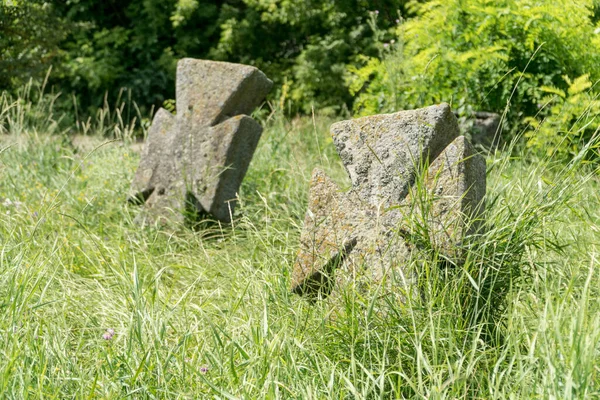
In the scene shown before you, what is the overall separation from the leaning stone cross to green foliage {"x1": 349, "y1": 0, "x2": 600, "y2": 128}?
1495mm

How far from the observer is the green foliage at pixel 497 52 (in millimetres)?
5457

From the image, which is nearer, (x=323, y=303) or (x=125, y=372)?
(x=125, y=372)

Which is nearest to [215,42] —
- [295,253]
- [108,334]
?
[295,253]

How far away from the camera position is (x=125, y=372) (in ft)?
8.00

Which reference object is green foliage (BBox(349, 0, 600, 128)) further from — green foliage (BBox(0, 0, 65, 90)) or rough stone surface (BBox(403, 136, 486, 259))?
green foliage (BBox(0, 0, 65, 90))

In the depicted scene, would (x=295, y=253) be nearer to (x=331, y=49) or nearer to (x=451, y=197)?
(x=451, y=197)

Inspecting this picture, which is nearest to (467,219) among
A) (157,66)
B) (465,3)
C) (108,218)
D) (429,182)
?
(429,182)

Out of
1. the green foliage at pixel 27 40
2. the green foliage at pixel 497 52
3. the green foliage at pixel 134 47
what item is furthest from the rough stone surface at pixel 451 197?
the green foliage at pixel 134 47

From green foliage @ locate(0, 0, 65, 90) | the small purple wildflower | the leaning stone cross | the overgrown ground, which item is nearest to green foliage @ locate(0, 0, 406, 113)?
green foliage @ locate(0, 0, 65, 90)

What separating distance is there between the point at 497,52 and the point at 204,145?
91.7 inches

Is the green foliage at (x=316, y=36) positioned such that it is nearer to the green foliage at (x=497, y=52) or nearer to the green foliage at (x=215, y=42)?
the green foliage at (x=215, y=42)

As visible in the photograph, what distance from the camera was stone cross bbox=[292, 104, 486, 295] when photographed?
2.64 metres

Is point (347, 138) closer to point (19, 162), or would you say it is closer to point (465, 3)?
point (465, 3)

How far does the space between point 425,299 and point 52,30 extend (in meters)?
6.39
